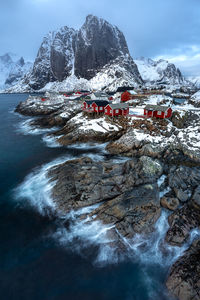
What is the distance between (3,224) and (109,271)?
12682mm

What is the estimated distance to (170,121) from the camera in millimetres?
37906

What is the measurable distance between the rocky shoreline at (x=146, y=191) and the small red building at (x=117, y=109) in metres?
12.2

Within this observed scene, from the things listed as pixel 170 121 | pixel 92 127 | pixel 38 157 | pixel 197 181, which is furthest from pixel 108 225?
pixel 170 121

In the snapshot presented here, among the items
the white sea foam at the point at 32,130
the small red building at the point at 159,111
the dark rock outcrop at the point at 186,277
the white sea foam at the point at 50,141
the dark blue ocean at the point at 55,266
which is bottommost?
the dark blue ocean at the point at 55,266

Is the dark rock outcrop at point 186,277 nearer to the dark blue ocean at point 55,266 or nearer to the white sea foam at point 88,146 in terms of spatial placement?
Answer: the dark blue ocean at point 55,266

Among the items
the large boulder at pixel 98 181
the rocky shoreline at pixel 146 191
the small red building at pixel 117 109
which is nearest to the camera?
the rocky shoreline at pixel 146 191

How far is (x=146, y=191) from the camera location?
17.8m

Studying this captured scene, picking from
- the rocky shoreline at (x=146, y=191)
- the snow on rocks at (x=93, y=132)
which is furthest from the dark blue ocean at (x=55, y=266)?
the snow on rocks at (x=93, y=132)

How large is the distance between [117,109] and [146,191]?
29006 mm

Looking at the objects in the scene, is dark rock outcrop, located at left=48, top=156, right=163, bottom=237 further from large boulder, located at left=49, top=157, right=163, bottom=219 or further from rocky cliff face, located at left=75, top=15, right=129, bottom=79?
rocky cliff face, located at left=75, top=15, right=129, bottom=79

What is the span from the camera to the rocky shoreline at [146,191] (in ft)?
43.3

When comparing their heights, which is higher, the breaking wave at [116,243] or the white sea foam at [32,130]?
the white sea foam at [32,130]

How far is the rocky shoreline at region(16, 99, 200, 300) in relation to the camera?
43.3ft

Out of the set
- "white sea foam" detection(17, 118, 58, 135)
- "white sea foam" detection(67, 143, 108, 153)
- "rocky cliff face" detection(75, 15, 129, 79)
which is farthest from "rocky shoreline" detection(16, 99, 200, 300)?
"rocky cliff face" detection(75, 15, 129, 79)
